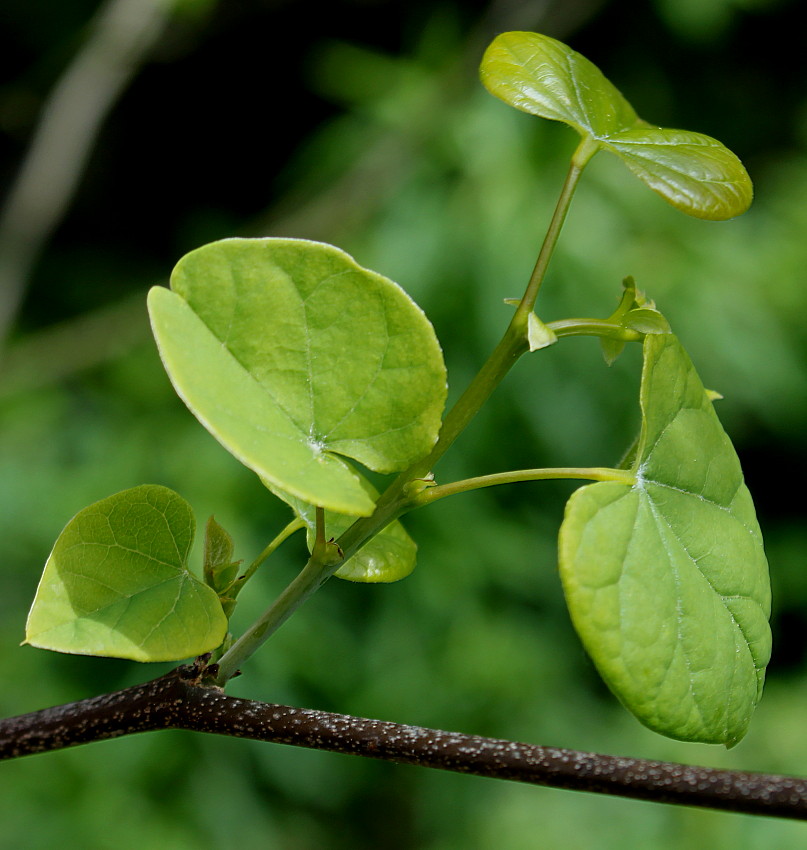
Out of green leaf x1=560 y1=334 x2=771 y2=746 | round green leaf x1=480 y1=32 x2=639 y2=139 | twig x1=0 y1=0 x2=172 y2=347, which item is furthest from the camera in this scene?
twig x1=0 y1=0 x2=172 y2=347

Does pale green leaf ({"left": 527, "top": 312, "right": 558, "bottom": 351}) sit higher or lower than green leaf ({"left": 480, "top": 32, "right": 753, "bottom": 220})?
lower

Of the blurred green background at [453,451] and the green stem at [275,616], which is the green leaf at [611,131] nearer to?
the green stem at [275,616]

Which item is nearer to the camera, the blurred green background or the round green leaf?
the round green leaf

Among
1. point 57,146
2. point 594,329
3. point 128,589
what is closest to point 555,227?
point 594,329

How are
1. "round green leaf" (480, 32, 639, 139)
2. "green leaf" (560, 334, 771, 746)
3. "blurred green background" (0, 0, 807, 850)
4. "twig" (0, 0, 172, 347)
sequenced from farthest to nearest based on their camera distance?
"twig" (0, 0, 172, 347), "blurred green background" (0, 0, 807, 850), "round green leaf" (480, 32, 639, 139), "green leaf" (560, 334, 771, 746)

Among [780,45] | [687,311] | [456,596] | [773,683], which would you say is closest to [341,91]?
[687,311]

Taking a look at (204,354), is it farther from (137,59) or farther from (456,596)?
(137,59)

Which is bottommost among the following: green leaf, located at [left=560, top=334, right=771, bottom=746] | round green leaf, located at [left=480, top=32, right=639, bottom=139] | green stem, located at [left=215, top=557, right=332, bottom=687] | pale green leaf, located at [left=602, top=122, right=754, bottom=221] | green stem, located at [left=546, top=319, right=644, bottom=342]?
green stem, located at [left=215, top=557, right=332, bottom=687]

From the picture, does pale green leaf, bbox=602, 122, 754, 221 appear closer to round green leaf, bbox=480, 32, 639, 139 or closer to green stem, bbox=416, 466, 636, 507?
round green leaf, bbox=480, 32, 639, 139

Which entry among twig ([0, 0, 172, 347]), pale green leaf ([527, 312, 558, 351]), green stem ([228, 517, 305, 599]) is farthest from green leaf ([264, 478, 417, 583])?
twig ([0, 0, 172, 347])
